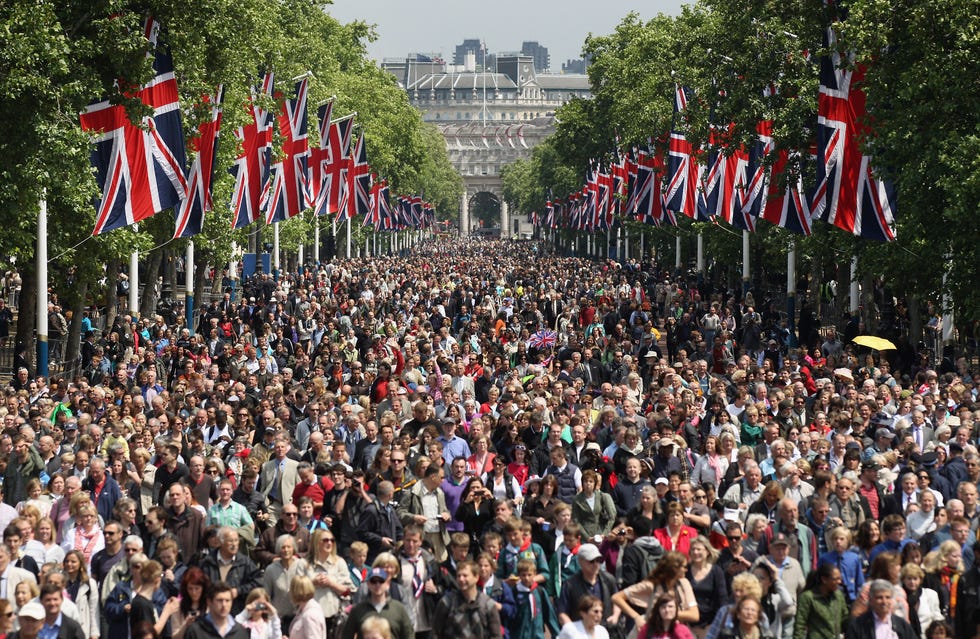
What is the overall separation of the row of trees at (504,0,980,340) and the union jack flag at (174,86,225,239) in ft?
32.8

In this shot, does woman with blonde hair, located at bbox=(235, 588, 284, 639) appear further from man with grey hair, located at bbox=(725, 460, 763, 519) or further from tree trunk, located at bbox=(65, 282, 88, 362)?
tree trunk, located at bbox=(65, 282, 88, 362)

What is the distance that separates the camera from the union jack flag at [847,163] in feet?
96.9

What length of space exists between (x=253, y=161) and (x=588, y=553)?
94.6 ft

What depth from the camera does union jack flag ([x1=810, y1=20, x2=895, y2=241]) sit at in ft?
96.9

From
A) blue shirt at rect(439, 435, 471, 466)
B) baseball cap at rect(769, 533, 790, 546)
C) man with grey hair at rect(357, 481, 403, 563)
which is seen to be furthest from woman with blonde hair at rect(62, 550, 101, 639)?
blue shirt at rect(439, 435, 471, 466)

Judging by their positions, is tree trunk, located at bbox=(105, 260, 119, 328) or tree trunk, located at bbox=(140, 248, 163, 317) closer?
tree trunk, located at bbox=(105, 260, 119, 328)

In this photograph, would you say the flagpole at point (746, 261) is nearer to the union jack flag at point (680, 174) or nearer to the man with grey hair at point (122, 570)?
the union jack flag at point (680, 174)

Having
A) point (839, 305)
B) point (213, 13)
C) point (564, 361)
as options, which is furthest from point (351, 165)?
point (564, 361)

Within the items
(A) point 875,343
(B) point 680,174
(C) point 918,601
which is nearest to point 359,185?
(B) point 680,174

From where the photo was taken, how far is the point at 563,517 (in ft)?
42.1

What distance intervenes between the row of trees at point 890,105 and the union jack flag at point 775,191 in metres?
0.33

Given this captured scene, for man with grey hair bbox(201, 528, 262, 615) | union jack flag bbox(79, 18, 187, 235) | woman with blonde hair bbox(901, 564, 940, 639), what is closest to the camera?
woman with blonde hair bbox(901, 564, 940, 639)

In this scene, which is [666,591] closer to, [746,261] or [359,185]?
[746,261]

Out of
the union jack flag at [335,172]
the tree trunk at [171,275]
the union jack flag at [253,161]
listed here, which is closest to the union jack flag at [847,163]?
the union jack flag at [253,161]
